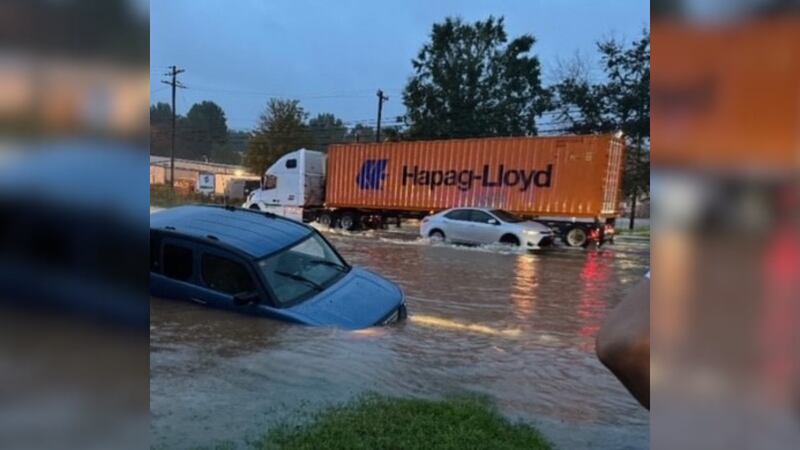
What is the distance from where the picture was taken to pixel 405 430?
3.54m

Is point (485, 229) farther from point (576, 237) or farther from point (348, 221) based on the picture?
point (348, 221)

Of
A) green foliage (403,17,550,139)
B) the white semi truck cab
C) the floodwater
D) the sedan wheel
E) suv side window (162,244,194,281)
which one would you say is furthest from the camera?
green foliage (403,17,550,139)

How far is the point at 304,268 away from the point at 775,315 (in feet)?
21.6

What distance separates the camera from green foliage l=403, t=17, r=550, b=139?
39094 millimetres

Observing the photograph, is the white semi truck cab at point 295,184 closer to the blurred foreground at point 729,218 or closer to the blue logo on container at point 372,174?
the blue logo on container at point 372,174

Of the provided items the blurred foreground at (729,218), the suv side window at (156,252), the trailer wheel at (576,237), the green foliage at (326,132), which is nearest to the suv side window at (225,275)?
the suv side window at (156,252)

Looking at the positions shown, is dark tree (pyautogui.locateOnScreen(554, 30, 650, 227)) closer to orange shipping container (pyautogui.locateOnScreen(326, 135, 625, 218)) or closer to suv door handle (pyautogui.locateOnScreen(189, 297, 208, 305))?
orange shipping container (pyautogui.locateOnScreen(326, 135, 625, 218))

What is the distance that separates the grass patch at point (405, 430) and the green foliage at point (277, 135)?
154 ft

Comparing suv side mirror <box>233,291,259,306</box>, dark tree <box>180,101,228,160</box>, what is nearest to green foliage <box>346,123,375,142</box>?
dark tree <box>180,101,228,160</box>

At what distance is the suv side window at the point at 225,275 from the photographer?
6906mm

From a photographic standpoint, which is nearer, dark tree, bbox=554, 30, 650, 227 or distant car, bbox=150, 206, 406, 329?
distant car, bbox=150, 206, 406, 329

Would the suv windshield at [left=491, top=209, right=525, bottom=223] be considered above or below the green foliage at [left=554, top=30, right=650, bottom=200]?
below

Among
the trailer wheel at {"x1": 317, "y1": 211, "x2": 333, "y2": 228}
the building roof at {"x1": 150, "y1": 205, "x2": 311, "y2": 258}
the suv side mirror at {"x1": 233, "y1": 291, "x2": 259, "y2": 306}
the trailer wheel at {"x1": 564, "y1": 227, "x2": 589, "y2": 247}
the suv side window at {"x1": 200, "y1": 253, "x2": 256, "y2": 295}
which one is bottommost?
the trailer wheel at {"x1": 317, "y1": 211, "x2": 333, "y2": 228}

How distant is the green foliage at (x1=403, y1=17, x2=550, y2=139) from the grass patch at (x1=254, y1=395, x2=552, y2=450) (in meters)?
34.7
